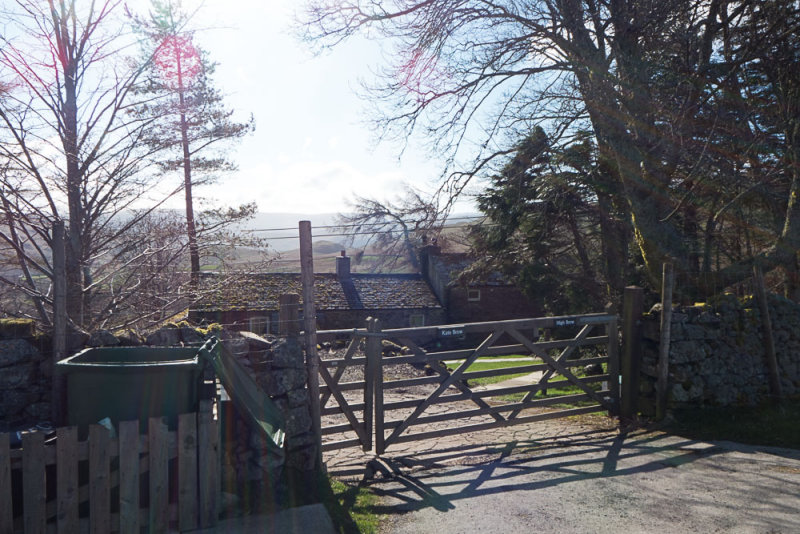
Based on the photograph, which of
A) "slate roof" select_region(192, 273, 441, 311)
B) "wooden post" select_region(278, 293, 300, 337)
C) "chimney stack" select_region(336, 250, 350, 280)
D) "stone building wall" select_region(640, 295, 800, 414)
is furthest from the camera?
"chimney stack" select_region(336, 250, 350, 280)

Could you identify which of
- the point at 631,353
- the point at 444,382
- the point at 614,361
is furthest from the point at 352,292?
the point at 444,382

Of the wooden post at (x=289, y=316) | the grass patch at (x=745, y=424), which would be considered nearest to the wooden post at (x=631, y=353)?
the grass patch at (x=745, y=424)

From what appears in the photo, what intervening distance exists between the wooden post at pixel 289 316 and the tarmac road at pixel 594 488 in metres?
1.76

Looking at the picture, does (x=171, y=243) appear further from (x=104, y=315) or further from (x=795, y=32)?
(x=795, y=32)

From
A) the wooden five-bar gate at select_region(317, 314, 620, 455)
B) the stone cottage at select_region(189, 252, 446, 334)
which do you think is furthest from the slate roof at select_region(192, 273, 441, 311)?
the wooden five-bar gate at select_region(317, 314, 620, 455)

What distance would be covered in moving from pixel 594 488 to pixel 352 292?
84.3 ft

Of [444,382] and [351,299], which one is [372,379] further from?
[351,299]

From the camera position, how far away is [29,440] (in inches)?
155

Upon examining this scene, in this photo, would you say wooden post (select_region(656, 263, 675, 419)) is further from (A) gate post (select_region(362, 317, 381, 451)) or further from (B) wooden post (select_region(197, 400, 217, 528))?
(B) wooden post (select_region(197, 400, 217, 528))

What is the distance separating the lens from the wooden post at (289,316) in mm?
6176

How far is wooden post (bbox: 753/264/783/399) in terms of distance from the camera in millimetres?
8719

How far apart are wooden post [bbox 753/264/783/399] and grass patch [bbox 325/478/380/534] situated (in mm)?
6452

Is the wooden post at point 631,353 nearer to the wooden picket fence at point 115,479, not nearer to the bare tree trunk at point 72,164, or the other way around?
the wooden picket fence at point 115,479

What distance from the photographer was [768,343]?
875 centimetres
